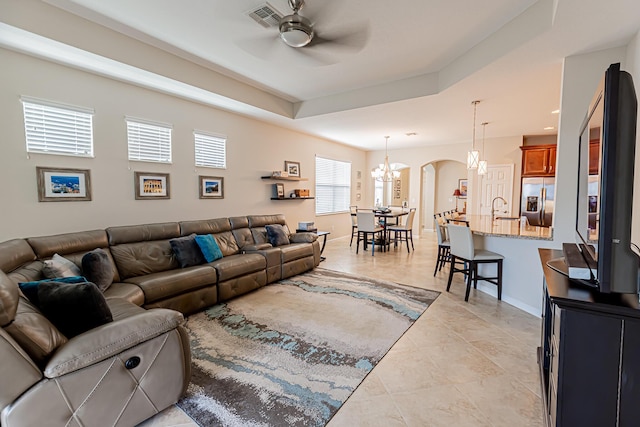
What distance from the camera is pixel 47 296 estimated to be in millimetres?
1670

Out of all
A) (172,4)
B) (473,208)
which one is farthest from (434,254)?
(172,4)

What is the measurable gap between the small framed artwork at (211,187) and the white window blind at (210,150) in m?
0.21

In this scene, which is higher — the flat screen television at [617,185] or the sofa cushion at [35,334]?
the flat screen television at [617,185]

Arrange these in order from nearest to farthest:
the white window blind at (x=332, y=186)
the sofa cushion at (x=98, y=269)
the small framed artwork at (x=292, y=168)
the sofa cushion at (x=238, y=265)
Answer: the sofa cushion at (x=98, y=269)
the sofa cushion at (x=238, y=265)
the small framed artwork at (x=292, y=168)
the white window blind at (x=332, y=186)

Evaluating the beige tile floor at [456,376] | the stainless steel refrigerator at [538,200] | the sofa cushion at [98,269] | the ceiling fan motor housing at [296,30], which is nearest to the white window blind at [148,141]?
the sofa cushion at [98,269]

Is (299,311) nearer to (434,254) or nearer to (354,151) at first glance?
(434,254)

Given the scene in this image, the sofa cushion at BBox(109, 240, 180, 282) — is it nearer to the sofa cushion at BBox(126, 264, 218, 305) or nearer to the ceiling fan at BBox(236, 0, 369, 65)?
the sofa cushion at BBox(126, 264, 218, 305)

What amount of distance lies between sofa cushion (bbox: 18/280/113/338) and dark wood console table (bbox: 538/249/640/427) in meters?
2.43

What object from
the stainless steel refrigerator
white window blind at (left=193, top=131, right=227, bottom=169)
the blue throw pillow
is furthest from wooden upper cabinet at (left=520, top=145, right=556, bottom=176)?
the blue throw pillow

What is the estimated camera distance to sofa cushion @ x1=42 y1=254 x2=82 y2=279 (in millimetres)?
2443

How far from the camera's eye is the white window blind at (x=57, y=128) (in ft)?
9.60

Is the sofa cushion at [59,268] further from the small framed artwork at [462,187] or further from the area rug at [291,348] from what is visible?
the small framed artwork at [462,187]

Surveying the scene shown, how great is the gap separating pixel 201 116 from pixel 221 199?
4.53 feet

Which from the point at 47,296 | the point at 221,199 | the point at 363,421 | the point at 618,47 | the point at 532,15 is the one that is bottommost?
the point at 363,421
